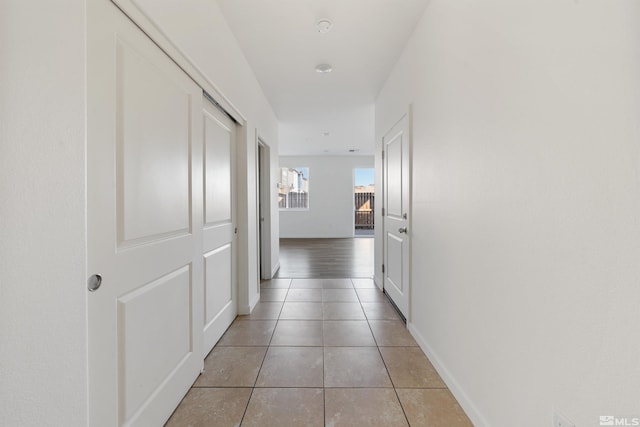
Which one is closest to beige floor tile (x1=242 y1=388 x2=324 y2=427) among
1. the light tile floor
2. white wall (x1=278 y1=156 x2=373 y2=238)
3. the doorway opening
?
the light tile floor

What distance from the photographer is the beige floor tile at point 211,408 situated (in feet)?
4.75

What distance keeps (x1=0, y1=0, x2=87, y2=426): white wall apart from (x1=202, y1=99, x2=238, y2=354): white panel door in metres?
1.12

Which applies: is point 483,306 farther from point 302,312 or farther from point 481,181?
point 302,312

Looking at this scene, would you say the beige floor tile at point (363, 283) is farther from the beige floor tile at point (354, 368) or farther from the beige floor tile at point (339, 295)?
the beige floor tile at point (354, 368)

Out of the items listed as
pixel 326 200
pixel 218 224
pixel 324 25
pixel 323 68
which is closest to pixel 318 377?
pixel 218 224

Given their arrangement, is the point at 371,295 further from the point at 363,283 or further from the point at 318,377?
the point at 318,377

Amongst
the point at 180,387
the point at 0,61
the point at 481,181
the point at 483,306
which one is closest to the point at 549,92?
the point at 481,181

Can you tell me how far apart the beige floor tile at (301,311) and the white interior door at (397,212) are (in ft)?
2.81

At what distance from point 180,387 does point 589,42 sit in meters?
2.35

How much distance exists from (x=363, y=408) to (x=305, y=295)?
196 centimetres

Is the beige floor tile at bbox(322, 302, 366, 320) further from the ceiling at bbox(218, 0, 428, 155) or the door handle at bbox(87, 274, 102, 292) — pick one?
the ceiling at bbox(218, 0, 428, 155)

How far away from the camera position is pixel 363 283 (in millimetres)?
3969

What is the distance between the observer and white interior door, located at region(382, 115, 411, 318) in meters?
2.55

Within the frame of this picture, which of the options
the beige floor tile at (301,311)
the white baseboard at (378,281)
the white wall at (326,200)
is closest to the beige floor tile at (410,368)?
the beige floor tile at (301,311)
